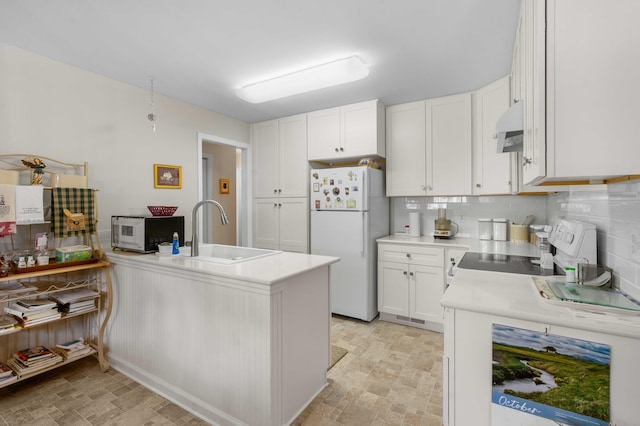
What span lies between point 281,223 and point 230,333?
7.25 feet

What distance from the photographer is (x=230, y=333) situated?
1.67m

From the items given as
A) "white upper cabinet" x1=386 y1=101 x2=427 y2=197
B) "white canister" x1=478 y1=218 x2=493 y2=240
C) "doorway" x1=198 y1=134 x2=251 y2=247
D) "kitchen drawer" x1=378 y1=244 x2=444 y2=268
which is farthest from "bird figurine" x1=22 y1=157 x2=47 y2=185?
"white canister" x1=478 y1=218 x2=493 y2=240

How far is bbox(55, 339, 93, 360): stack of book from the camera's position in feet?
7.20

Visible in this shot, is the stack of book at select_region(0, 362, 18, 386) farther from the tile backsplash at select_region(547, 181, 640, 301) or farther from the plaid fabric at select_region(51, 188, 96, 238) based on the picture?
the tile backsplash at select_region(547, 181, 640, 301)

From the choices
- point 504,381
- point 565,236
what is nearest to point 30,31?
point 504,381

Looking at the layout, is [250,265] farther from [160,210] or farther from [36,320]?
[36,320]

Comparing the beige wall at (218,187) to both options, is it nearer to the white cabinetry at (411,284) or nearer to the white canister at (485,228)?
the white cabinetry at (411,284)

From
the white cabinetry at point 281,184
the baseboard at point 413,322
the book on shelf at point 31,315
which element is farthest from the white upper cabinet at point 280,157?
the book on shelf at point 31,315

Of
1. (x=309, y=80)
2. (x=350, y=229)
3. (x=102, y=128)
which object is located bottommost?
(x=350, y=229)

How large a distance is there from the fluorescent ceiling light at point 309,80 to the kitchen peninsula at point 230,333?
144 centimetres

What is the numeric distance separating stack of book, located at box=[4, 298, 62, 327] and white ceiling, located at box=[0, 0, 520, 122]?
1.79 m

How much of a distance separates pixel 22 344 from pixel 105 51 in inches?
87.8

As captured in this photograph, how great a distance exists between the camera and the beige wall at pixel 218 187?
4879 millimetres

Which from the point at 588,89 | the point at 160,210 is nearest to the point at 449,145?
the point at 588,89
